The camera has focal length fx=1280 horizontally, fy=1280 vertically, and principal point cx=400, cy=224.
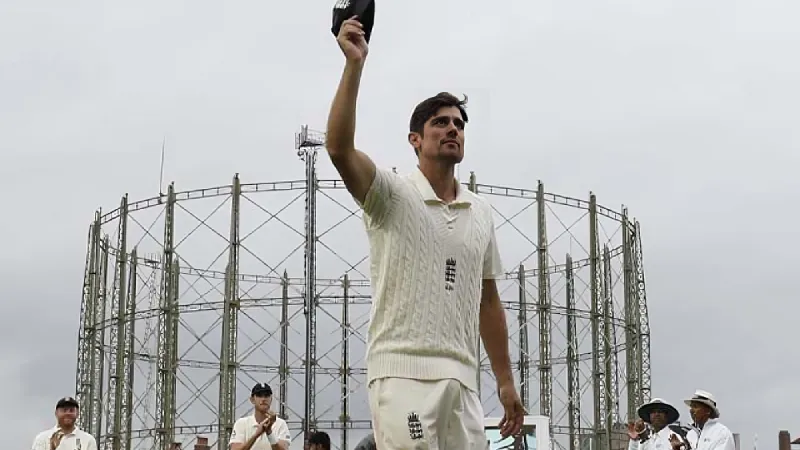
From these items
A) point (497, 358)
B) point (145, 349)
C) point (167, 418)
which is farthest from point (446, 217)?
point (145, 349)

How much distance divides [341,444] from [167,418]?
3.67 m

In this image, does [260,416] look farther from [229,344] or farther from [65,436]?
[229,344]

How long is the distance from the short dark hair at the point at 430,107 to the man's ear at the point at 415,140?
0.01m

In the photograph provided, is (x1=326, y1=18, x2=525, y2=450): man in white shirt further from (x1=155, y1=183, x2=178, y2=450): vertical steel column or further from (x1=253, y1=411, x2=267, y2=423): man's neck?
(x1=155, y1=183, x2=178, y2=450): vertical steel column

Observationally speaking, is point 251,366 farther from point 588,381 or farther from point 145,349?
point 588,381

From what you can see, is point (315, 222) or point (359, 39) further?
point (315, 222)

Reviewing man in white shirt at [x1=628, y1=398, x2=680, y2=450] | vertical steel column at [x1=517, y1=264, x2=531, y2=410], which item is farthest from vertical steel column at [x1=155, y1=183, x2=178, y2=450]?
man in white shirt at [x1=628, y1=398, x2=680, y2=450]

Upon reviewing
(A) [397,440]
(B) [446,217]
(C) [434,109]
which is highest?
(C) [434,109]

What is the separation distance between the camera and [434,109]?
357 centimetres

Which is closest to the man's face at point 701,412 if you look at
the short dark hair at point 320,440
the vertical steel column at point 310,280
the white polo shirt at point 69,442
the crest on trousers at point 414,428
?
the short dark hair at point 320,440

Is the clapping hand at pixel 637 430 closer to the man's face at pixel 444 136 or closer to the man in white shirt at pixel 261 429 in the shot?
the man in white shirt at pixel 261 429

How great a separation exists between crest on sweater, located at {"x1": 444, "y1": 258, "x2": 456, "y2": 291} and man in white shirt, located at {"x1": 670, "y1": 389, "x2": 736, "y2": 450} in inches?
283

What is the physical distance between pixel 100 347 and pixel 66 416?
63.1ft

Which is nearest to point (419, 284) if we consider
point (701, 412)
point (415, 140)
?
point (415, 140)
